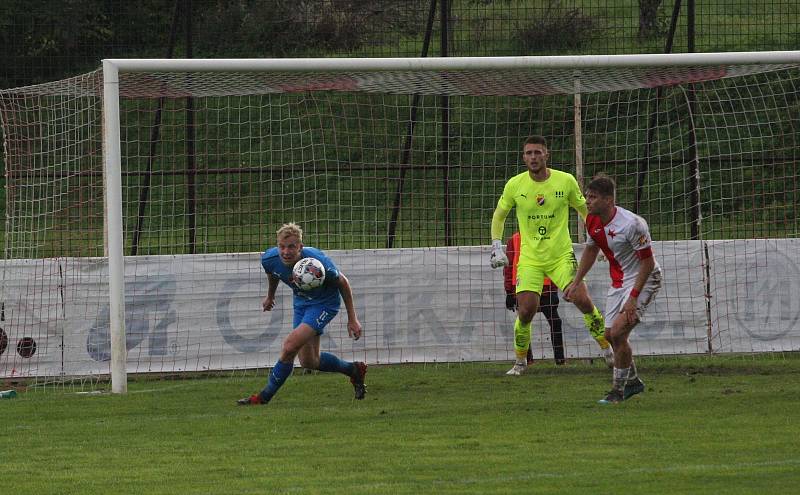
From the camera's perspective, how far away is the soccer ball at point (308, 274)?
10.2m

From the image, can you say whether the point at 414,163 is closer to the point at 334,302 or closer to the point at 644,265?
the point at 334,302

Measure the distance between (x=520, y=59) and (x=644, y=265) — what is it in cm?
321

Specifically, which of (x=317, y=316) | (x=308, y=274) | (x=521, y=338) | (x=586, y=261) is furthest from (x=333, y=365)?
(x=586, y=261)

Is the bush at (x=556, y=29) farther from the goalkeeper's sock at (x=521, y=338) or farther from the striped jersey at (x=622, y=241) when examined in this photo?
the striped jersey at (x=622, y=241)

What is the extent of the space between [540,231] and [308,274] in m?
2.65

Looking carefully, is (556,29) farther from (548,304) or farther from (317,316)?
(317,316)

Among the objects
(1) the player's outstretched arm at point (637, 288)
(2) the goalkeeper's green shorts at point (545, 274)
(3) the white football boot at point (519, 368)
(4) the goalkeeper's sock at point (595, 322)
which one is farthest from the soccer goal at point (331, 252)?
(1) the player's outstretched arm at point (637, 288)

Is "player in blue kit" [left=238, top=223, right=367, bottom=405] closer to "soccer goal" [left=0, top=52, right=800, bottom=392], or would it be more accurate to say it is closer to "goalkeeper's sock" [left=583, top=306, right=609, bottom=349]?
"soccer goal" [left=0, top=52, right=800, bottom=392]

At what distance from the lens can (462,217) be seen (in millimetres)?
16125

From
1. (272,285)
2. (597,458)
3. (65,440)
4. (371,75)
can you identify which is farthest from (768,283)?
(65,440)

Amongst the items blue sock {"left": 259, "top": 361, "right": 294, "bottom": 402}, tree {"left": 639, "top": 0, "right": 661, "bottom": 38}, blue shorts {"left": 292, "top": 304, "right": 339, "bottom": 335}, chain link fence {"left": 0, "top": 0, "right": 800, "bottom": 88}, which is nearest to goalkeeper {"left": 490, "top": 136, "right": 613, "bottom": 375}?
blue shorts {"left": 292, "top": 304, "right": 339, "bottom": 335}

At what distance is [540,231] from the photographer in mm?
11859

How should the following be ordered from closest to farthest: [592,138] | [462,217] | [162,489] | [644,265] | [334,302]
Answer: [162,489] → [644,265] → [334,302] → [462,217] → [592,138]

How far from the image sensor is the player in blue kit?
10250 mm
